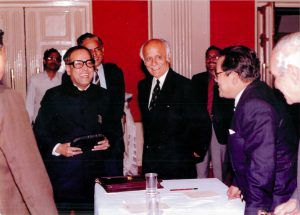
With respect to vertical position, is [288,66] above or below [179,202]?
above

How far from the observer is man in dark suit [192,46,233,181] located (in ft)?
13.9

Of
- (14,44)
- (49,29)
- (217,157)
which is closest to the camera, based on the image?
(217,157)

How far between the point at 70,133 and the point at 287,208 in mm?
1376

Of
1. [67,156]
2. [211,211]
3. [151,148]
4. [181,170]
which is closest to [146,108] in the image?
[151,148]

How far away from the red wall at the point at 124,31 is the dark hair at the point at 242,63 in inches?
164

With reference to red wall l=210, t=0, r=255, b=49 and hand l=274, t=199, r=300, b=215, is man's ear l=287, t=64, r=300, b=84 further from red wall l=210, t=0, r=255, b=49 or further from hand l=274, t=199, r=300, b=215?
red wall l=210, t=0, r=255, b=49

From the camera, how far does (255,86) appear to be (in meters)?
2.19

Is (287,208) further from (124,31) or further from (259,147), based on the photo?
(124,31)

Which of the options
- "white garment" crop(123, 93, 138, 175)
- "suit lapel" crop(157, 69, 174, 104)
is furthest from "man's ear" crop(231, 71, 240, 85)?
"white garment" crop(123, 93, 138, 175)

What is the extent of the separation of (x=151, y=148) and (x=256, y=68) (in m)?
1.02

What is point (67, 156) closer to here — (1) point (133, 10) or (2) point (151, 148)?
(2) point (151, 148)

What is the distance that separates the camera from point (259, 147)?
2.02 m

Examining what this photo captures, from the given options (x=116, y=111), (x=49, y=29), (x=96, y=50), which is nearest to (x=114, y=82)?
(x=96, y=50)

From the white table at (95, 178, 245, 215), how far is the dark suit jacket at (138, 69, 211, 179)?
49 centimetres
